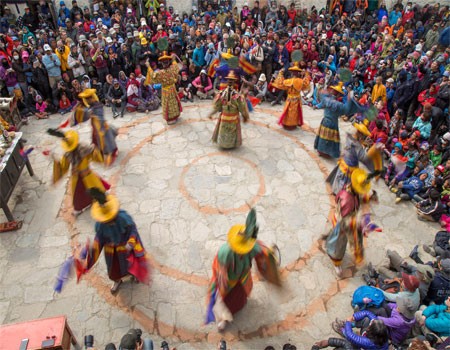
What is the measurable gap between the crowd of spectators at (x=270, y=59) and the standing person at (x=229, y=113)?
58 cm

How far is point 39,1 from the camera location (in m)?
13.1

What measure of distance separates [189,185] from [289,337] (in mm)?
3749

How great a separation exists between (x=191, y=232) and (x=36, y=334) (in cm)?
300

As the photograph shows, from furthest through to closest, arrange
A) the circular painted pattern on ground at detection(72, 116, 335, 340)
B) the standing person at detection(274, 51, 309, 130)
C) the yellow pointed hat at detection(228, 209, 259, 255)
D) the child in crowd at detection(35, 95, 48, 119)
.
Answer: the child in crowd at detection(35, 95, 48, 119)
the standing person at detection(274, 51, 309, 130)
the circular painted pattern on ground at detection(72, 116, 335, 340)
the yellow pointed hat at detection(228, 209, 259, 255)

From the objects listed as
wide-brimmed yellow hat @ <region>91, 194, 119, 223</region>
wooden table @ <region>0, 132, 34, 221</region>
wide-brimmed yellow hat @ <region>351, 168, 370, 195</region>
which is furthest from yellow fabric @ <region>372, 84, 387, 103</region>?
wooden table @ <region>0, 132, 34, 221</region>

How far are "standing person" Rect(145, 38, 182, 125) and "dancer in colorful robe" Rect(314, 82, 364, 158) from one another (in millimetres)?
3778

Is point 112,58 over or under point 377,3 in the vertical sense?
under

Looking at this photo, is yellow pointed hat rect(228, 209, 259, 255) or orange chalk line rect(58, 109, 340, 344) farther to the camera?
orange chalk line rect(58, 109, 340, 344)

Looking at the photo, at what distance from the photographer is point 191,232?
21.7 feet

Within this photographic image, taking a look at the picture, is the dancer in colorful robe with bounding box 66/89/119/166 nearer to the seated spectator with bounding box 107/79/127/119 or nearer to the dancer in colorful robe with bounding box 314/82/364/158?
the seated spectator with bounding box 107/79/127/119

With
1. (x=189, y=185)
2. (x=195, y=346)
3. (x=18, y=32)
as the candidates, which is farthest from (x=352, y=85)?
(x=18, y=32)

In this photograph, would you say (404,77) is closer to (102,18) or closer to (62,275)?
(62,275)

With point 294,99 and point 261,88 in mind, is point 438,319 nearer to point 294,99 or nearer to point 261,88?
point 294,99

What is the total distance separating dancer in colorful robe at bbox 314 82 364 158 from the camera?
24.6ft
